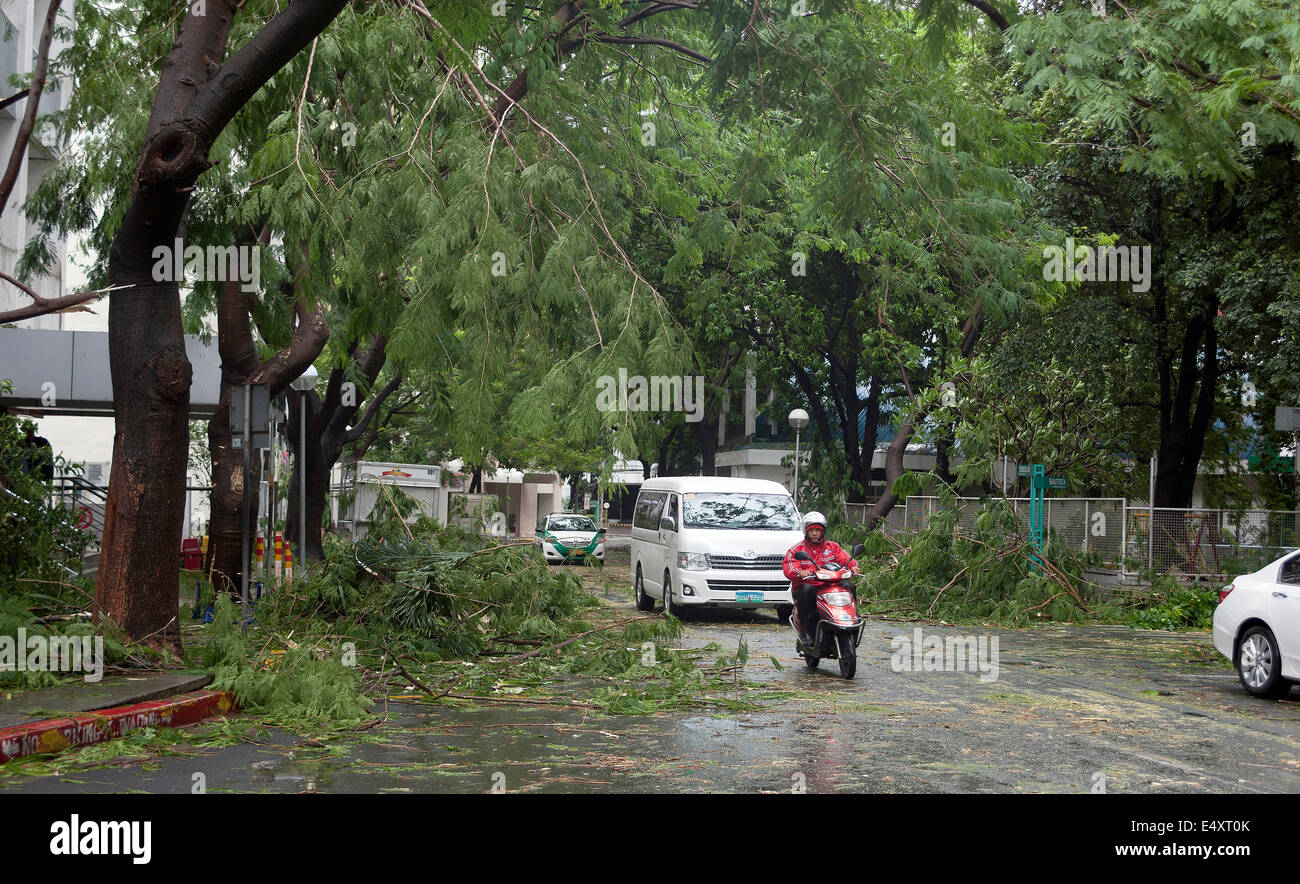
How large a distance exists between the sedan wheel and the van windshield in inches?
319

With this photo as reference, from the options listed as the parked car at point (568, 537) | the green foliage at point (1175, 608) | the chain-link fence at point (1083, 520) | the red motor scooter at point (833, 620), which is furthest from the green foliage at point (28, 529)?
the parked car at point (568, 537)

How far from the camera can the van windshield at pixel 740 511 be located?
1991 centimetres

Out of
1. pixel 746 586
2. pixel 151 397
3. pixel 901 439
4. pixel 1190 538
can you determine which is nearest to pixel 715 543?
pixel 746 586

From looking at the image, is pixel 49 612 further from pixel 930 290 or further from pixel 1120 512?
pixel 930 290

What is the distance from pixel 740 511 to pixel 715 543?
4.20 feet

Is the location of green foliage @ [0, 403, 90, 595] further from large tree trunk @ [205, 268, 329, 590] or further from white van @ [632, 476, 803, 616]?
white van @ [632, 476, 803, 616]

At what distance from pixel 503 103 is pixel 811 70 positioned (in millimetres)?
3414

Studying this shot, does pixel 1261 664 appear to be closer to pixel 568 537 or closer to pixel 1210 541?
pixel 1210 541

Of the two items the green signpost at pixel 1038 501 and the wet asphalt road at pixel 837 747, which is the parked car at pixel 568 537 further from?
the wet asphalt road at pixel 837 747

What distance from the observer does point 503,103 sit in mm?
14250

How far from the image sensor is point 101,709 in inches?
348

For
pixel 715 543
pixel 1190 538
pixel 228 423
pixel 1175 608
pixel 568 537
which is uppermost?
pixel 228 423

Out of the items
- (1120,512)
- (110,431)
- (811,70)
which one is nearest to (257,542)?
(811,70)

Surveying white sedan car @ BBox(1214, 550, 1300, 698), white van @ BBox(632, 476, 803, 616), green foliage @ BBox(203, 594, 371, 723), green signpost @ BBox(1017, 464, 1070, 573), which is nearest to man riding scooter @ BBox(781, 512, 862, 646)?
white sedan car @ BBox(1214, 550, 1300, 698)
